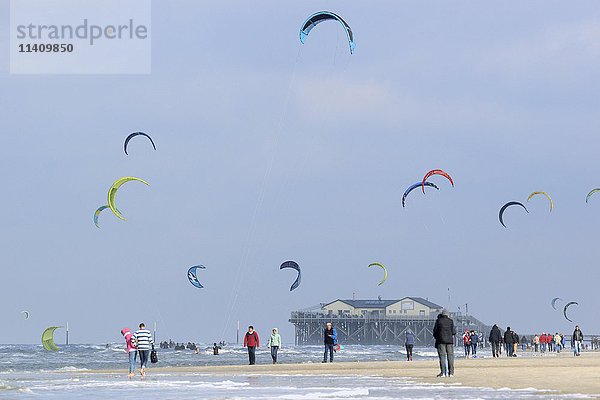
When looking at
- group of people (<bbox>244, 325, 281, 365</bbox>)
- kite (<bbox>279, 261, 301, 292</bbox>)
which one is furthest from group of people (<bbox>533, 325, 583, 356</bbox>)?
group of people (<bbox>244, 325, 281, 365</bbox>)

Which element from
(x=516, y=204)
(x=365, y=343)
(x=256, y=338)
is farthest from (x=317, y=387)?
(x=365, y=343)

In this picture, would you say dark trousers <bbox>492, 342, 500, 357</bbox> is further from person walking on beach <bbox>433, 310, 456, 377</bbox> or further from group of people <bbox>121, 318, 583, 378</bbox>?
person walking on beach <bbox>433, 310, 456, 377</bbox>

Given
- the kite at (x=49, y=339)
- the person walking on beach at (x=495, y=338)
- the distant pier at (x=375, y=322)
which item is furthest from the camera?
the distant pier at (x=375, y=322)

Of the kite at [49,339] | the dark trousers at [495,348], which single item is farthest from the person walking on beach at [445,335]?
the kite at [49,339]

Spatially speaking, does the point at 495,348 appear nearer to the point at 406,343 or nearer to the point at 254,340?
the point at 406,343

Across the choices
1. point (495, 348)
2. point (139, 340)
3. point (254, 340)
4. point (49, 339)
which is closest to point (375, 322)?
point (49, 339)

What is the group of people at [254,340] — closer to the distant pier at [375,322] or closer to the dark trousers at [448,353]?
the dark trousers at [448,353]

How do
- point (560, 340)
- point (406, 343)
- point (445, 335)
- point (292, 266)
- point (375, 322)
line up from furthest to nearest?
point (375, 322) < point (560, 340) < point (292, 266) < point (406, 343) < point (445, 335)

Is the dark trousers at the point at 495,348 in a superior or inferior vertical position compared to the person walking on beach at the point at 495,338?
inferior

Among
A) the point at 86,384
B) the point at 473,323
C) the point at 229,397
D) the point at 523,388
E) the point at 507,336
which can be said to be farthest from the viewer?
the point at 473,323

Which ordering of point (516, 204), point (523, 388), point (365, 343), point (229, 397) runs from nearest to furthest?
point (229, 397), point (523, 388), point (516, 204), point (365, 343)

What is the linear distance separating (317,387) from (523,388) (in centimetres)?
405

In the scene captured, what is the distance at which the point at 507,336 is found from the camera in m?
47.4

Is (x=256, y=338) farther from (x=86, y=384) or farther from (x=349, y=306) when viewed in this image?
(x=349, y=306)
